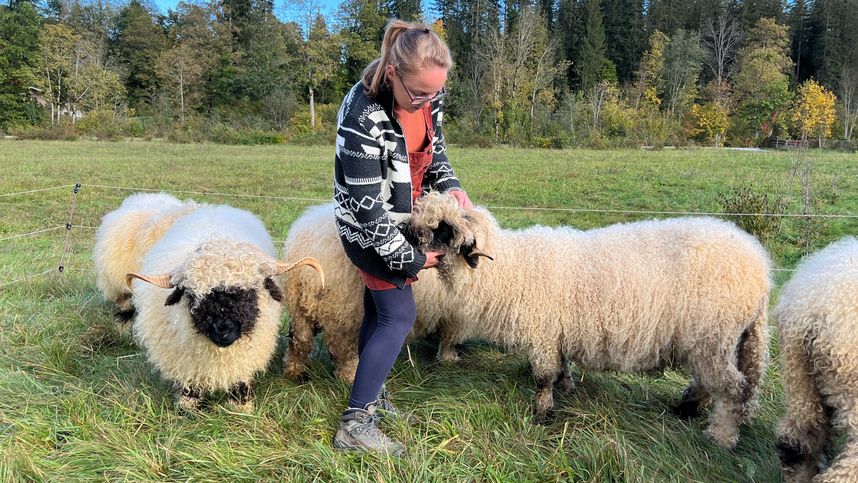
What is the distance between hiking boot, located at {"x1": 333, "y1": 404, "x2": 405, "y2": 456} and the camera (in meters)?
3.31

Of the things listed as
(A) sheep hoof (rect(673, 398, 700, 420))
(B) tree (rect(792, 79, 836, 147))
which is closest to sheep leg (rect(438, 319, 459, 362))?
(A) sheep hoof (rect(673, 398, 700, 420))

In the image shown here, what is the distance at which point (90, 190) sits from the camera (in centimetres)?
1518

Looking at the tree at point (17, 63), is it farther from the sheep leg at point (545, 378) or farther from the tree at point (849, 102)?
the tree at point (849, 102)

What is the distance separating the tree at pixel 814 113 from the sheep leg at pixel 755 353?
4206cm

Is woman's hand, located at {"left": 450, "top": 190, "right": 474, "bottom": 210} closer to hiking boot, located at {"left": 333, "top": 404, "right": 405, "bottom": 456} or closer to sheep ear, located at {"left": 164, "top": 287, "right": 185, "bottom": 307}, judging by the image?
hiking boot, located at {"left": 333, "top": 404, "right": 405, "bottom": 456}

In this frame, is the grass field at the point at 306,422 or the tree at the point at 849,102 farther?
the tree at the point at 849,102

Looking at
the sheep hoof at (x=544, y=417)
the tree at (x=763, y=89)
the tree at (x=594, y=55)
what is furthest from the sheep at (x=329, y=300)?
the tree at (x=594, y=55)

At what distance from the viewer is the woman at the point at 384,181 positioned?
2.89 meters

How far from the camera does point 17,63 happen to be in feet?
167

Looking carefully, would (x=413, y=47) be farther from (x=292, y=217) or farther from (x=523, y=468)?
(x=292, y=217)

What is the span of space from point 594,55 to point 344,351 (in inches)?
2594

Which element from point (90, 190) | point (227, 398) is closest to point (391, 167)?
point (227, 398)

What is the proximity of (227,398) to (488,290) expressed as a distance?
208cm

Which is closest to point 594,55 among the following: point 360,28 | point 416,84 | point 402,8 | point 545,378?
point 402,8
